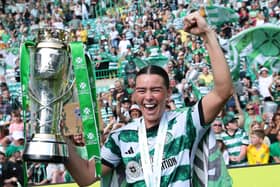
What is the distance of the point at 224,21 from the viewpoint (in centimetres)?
1016

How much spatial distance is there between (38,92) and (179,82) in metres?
6.25

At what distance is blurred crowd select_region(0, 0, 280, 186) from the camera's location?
261 inches

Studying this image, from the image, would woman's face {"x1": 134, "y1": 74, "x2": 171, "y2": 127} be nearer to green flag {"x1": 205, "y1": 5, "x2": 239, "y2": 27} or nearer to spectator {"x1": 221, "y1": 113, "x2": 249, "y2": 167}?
spectator {"x1": 221, "y1": 113, "x2": 249, "y2": 167}

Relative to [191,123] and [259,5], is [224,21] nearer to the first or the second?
[259,5]

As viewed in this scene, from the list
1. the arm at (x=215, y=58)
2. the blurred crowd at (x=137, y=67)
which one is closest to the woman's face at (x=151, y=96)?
the arm at (x=215, y=58)

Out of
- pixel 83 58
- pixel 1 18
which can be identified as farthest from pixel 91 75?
pixel 1 18

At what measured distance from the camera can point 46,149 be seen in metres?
2.47

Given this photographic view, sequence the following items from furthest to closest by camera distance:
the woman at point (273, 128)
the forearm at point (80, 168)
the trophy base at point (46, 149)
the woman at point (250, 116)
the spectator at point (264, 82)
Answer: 1. the spectator at point (264, 82)
2. the woman at point (250, 116)
3. the woman at point (273, 128)
4. the forearm at point (80, 168)
5. the trophy base at point (46, 149)

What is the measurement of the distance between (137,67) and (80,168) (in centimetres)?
686

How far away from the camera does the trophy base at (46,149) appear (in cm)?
245

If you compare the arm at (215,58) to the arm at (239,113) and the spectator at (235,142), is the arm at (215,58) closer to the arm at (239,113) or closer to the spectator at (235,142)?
the spectator at (235,142)

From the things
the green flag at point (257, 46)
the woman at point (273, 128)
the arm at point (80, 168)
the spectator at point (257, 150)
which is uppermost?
the green flag at point (257, 46)

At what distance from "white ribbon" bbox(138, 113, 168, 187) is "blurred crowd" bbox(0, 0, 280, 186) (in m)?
3.42

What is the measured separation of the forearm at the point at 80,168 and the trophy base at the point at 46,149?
0.19 feet
